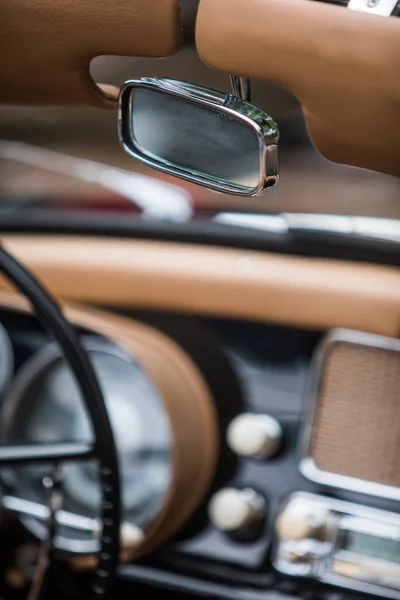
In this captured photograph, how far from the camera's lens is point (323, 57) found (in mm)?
1246

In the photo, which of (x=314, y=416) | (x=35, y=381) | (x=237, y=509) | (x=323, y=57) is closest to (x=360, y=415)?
(x=314, y=416)

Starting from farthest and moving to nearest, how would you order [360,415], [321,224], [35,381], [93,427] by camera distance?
[35,381], [321,224], [360,415], [93,427]

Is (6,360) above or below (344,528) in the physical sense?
above

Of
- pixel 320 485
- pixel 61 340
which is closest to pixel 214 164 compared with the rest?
pixel 61 340

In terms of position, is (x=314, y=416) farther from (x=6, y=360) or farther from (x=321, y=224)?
(x=6, y=360)

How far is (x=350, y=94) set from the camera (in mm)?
1268

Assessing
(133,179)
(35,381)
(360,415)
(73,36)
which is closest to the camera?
(73,36)

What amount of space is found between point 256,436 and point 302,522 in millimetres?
188

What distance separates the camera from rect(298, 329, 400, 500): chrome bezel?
6.13ft

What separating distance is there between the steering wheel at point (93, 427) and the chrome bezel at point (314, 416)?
42 centimetres

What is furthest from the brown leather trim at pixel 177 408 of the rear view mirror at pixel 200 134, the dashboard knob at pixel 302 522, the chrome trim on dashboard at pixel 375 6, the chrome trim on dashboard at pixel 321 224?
the chrome trim on dashboard at pixel 375 6

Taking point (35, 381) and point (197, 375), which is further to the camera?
point (35, 381)

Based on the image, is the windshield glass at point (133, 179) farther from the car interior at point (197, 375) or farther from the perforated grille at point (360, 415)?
the perforated grille at point (360, 415)

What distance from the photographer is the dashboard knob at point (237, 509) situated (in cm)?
198
